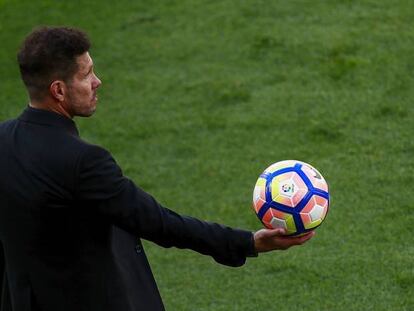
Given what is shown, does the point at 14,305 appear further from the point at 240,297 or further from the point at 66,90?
the point at 240,297

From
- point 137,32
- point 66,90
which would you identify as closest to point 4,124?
point 66,90

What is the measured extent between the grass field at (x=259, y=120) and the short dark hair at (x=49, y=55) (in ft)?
9.43

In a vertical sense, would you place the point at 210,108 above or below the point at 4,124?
below

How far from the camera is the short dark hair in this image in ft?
11.1

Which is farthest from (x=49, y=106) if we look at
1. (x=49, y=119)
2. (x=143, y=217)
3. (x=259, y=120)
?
(x=259, y=120)

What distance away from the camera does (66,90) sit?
3.46 m

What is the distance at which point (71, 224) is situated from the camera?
3426 millimetres

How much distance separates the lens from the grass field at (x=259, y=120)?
6.23m

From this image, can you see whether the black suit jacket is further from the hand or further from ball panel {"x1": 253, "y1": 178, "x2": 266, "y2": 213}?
ball panel {"x1": 253, "y1": 178, "x2": 266, "y2": 213}

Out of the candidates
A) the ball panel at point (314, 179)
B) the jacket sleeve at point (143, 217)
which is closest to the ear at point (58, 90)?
the jacket sleeve at point (143, 217)

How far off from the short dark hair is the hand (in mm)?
906

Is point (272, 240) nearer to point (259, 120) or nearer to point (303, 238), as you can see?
point (303, 238)

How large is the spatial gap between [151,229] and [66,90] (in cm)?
57

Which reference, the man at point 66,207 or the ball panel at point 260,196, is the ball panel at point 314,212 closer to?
the ball panel at point 260,196
